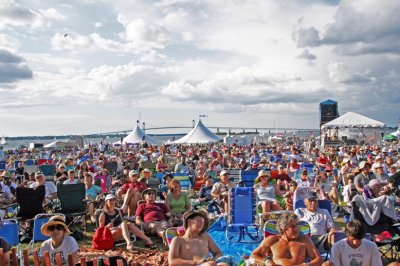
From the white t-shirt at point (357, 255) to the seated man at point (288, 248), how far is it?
0.79 ft

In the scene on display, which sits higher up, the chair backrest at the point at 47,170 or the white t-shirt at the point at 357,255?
the chair backrest at the point at 47,170

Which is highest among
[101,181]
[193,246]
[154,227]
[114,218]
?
[101,181]

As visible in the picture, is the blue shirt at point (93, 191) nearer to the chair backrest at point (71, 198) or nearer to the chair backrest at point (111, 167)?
the chair backrest at point (71, 198)

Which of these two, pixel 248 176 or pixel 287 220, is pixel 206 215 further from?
pixel 248 176

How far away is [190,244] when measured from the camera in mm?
5055

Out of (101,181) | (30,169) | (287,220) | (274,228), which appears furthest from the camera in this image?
(30,169)

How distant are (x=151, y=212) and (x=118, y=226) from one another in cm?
66

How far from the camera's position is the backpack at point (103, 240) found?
719 centimetres

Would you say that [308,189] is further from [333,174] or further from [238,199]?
[333,174]

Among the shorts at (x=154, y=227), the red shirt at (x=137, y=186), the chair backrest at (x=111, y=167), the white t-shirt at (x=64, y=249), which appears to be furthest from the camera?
the chair backrest at (x=111, y=167)

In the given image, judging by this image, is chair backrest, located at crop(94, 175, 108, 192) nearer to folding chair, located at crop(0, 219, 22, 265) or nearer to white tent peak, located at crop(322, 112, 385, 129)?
folding chair, located at crop(0, 219, 22, 265)

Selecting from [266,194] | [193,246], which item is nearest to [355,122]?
[266,194]

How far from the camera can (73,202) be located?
8625mm

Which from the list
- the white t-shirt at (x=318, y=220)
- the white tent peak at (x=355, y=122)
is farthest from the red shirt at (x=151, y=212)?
the white tent peak at (x=355, y=122)
